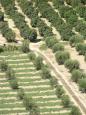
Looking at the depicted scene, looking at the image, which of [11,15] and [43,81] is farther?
[11,15]

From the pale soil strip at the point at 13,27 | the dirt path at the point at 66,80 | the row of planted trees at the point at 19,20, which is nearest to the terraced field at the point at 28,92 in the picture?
the dirt path at the point at 66,80

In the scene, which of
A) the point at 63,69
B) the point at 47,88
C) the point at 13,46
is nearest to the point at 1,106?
the point at 47,88

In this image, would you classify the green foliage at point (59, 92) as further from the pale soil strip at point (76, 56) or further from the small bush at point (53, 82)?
the pale soil strip at point (76, 56)

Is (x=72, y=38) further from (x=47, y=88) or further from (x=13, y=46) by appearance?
(x=47, y=88)

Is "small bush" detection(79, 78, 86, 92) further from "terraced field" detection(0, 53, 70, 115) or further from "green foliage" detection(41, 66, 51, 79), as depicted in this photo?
"green foliage" detection(41, 66, 51, 79)

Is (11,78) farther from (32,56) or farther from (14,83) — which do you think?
(32,56)

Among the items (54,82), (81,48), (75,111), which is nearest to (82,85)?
(54,82)
